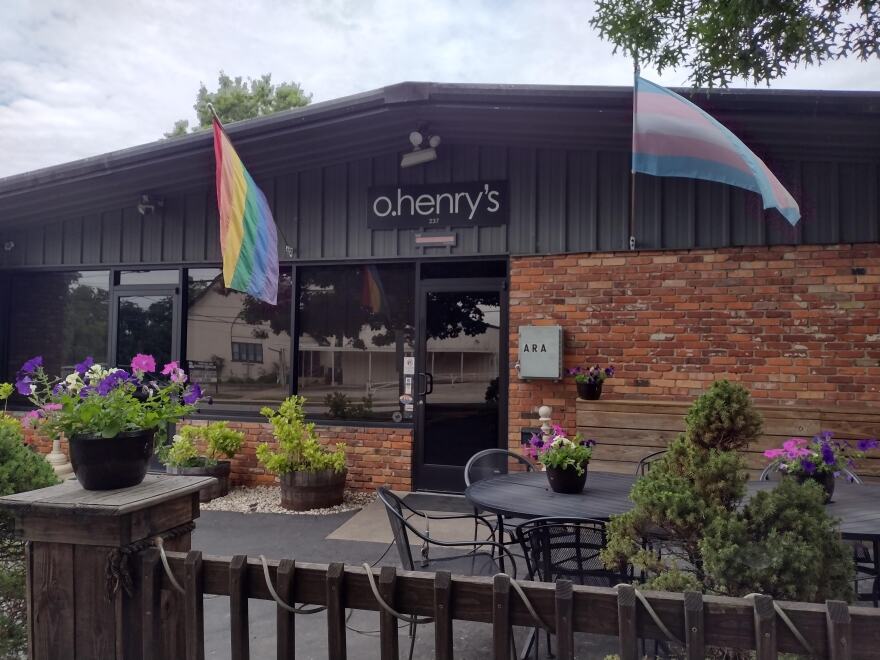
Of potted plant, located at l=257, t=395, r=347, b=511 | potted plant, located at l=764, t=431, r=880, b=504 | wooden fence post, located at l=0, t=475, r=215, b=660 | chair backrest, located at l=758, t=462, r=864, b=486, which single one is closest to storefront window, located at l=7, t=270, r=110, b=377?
potted plant, located at l=257, t=395, r=347, b=511

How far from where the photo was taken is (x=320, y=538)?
504 cm

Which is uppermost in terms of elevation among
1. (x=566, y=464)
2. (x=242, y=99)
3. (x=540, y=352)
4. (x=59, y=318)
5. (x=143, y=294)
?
(x=242, y=99)

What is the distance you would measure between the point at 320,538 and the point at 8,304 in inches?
240

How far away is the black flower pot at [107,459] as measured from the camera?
1997 millimetres

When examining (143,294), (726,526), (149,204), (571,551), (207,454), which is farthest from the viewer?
(143,294)

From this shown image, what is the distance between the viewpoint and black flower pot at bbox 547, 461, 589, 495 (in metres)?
3.57

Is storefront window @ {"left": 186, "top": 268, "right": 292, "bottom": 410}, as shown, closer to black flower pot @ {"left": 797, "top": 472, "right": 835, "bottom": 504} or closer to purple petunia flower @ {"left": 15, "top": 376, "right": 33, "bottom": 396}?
purple petunia flower @ {"left": 15, "top": 376, "right": 33, "bottom": 396}

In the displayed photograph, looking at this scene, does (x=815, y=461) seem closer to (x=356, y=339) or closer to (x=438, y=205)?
(x=438, y=205)

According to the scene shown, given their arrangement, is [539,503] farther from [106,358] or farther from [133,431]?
[106,358]

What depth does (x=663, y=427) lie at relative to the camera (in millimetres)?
5406

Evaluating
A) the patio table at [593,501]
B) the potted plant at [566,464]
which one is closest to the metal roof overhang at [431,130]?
the patio table at [593,501]

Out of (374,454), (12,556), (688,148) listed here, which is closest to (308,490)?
(374,454)

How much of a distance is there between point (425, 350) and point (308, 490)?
1.82 meters

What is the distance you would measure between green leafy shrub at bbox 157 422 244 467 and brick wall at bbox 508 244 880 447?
2946mm
